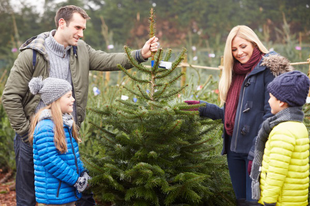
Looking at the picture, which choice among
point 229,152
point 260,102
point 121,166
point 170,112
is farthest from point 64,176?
point 260,102

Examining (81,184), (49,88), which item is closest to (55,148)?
(81,184)

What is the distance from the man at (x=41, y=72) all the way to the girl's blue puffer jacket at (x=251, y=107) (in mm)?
810

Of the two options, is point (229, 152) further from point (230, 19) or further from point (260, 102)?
point (230, 19)

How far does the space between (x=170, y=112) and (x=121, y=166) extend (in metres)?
0.67

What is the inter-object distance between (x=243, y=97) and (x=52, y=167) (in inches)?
59.1

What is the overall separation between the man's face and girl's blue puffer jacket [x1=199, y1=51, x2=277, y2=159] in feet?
4.94

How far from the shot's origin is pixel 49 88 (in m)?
2.93

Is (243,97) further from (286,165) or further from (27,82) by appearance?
(27,82)

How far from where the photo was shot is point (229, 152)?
9.98 feet

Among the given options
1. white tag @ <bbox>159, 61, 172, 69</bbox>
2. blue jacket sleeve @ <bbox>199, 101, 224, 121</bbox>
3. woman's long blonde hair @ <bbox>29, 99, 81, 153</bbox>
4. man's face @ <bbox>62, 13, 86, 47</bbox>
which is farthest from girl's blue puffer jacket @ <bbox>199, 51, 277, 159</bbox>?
man's face @ <bbox>62, 13, 86, 47</bbox>

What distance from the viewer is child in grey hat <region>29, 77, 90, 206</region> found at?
2.81 metres

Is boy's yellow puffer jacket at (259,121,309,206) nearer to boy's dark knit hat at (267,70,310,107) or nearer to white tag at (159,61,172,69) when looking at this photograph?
boy's dark knit hat at (267,70,310,107)

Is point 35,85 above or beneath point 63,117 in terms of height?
above

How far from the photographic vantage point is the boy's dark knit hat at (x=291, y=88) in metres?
2.41
